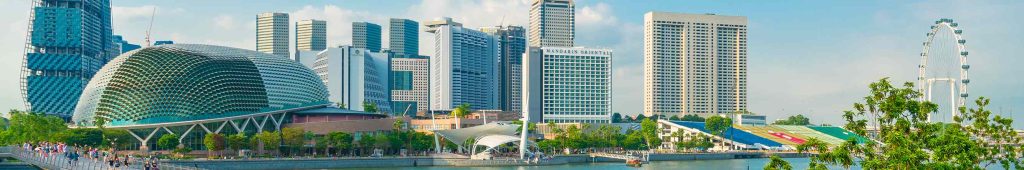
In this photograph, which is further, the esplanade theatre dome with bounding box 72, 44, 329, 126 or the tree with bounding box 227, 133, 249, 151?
the esplanade theatre dome with bounding box 72, 44, 329, 126

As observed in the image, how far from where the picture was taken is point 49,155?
2394 inches

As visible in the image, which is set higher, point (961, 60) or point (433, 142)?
point (961, 60)

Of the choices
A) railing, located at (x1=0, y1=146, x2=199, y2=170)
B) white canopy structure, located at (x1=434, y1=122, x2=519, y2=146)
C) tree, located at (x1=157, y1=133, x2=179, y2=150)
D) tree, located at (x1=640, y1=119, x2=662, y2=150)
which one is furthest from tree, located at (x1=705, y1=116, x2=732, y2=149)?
railing, located at (x1=0, y1=146, x2=199, y2=170)

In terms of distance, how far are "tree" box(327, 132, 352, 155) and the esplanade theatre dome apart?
1651 centimetres

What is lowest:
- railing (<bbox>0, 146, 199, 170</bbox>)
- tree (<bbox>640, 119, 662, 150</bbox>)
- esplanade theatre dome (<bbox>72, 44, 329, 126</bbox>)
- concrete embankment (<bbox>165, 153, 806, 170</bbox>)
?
concrete embankment (<bbox>165, 153, 806, 170</bbox>)

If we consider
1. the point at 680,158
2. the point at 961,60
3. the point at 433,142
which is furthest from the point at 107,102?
the point at 961,60

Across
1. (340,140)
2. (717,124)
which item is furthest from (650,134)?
(340,140)

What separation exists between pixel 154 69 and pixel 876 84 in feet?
395

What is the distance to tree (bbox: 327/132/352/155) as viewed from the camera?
134 m

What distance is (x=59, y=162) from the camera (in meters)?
56.8

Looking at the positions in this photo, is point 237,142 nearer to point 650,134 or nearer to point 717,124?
point 650,134

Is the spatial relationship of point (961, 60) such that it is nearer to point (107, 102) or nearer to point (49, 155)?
point (49, 155)

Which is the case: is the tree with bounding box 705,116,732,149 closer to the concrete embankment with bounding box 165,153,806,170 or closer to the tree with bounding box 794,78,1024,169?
the concrete embankment with bounding box 165,153,806,170

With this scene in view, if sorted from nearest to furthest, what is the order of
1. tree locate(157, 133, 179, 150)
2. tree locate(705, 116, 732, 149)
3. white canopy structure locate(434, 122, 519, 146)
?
tree locate(157, 133, 179, 150), white canopy structure locate(434, 122, 519, 146), tree locate(705, 116, 732, 149)
